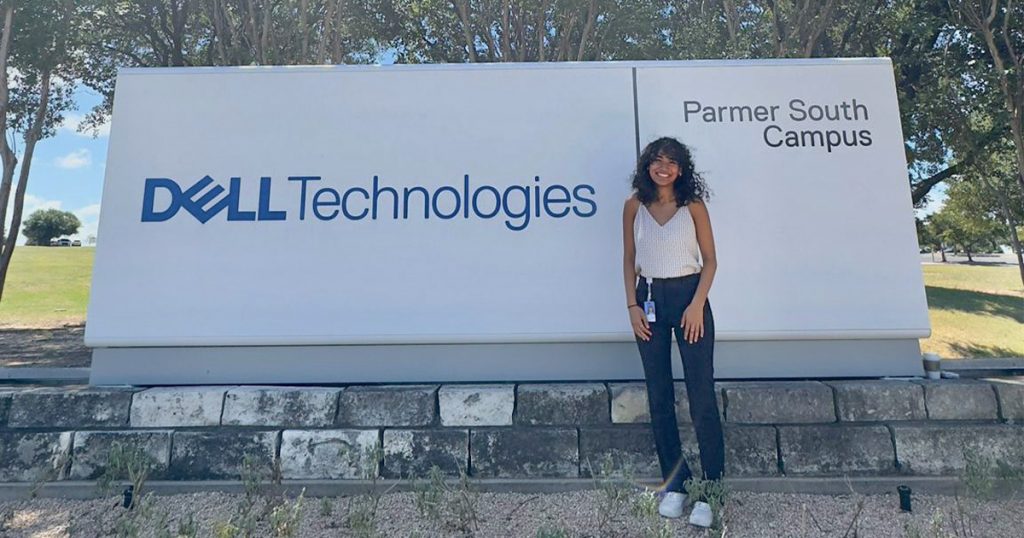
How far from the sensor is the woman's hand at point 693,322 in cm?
260

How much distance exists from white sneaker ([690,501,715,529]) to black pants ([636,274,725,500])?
16 cm

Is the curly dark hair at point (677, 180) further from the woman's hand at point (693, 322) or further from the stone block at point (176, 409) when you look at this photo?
the stone block at point (176, 409)

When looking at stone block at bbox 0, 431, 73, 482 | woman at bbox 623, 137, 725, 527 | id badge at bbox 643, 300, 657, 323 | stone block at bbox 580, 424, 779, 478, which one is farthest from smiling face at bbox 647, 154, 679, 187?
stone block at bbox 0, 431, 73, 482

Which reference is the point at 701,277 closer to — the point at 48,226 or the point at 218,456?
the point at 218,456

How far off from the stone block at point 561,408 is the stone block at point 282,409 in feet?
3.75

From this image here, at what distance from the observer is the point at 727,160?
3416 millimetres

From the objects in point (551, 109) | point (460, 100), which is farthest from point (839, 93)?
point (460, 100)

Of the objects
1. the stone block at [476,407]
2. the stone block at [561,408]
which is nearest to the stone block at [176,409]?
the stone block at [476,407]

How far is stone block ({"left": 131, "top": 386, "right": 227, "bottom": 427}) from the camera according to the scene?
3014 millimetres

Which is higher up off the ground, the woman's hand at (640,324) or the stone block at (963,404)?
the woman's hand at (640,324)

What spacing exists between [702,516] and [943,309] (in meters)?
14.5

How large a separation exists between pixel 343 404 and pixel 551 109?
7.79 feet

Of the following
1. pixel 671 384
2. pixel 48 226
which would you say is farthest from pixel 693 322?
pixel 48 226

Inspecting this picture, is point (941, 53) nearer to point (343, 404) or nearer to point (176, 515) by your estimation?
point (343, 404)
